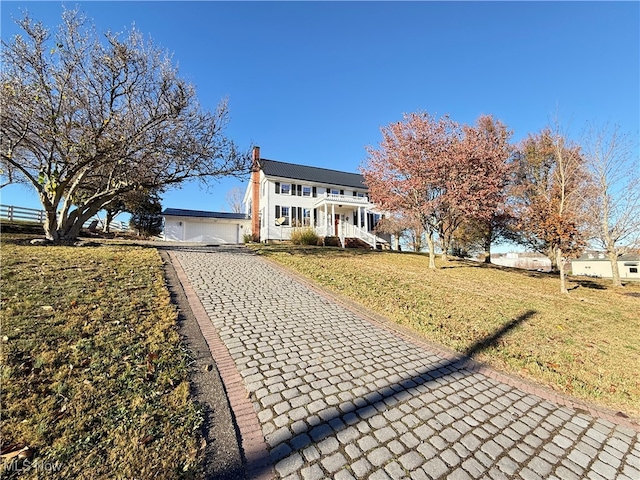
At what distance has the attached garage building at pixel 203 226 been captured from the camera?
27.4 m

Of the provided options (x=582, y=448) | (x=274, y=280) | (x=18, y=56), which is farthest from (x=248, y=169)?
(x=582, y=448)

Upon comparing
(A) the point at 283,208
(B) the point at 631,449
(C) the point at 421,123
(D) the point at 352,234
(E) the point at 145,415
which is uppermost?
(C) the point at 421,123

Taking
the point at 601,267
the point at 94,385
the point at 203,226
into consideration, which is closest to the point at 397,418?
the point at 94,385

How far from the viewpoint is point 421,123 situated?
45.0ft

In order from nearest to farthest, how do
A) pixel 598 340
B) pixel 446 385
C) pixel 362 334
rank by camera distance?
pixel 446 385
pixel 362 334
pixel 598 340

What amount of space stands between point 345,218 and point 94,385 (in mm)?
24392

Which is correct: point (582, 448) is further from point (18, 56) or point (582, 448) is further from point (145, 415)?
point (18, 56)

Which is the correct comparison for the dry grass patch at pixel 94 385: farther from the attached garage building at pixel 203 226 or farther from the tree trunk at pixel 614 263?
the attached garage building at pixel 203 226

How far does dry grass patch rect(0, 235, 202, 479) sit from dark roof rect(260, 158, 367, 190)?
20.5 metres

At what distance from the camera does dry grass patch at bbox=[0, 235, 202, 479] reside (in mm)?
2184

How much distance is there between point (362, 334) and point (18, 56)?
13.4 meters

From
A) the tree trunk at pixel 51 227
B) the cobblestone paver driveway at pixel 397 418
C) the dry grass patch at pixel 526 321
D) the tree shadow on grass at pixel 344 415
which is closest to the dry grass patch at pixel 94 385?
the tree shadow on grass at pixel 344 415

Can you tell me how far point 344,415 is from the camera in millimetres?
2939

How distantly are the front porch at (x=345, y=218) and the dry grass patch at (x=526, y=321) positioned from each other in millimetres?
12052
